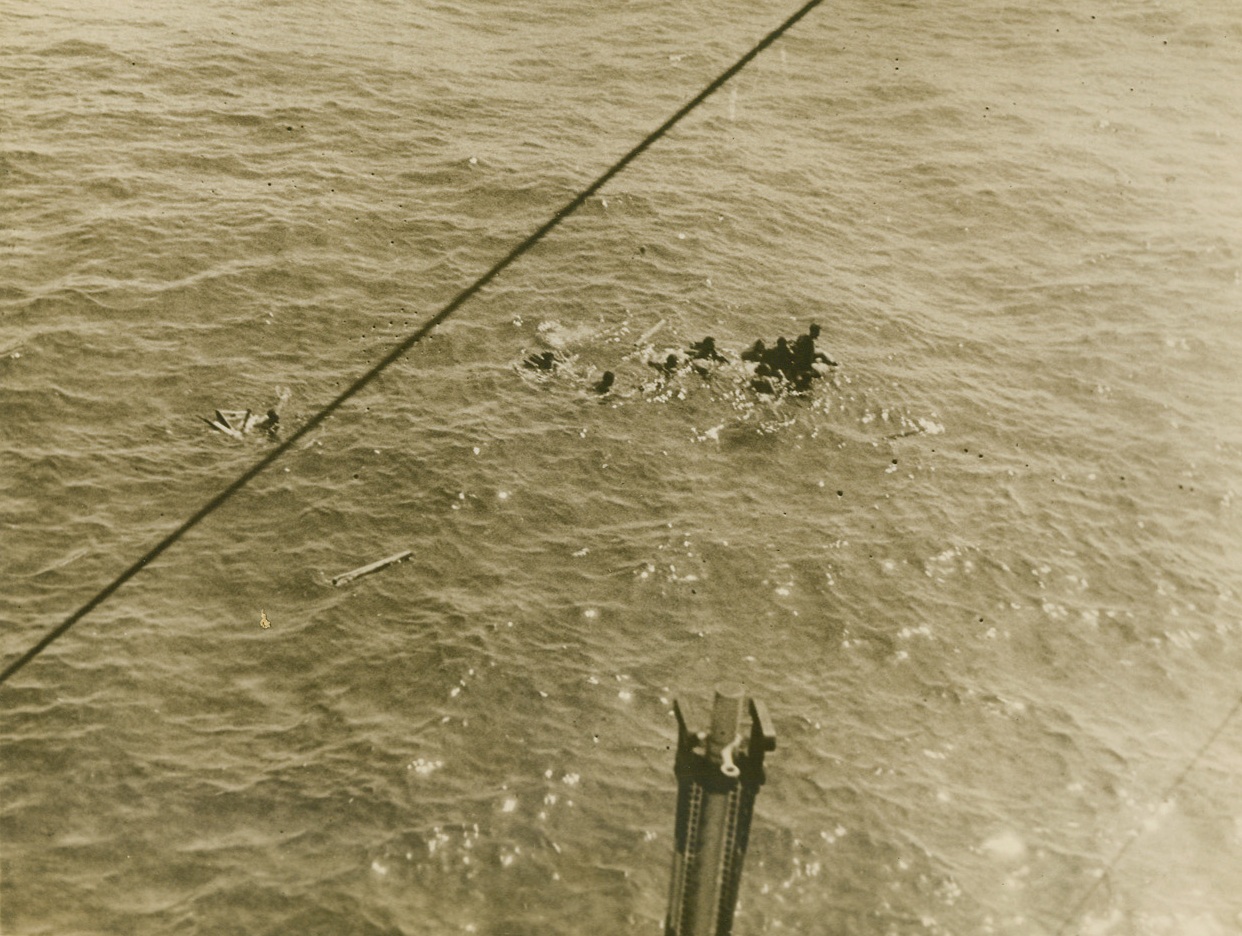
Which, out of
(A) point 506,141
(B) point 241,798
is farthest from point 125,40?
(B) point 241,798

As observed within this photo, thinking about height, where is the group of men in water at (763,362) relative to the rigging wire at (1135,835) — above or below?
above

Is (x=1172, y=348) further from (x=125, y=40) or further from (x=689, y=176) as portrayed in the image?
(x=125, y=40)

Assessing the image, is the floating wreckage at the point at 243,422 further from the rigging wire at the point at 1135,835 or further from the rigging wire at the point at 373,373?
the rigging wire at the point at 1135,835

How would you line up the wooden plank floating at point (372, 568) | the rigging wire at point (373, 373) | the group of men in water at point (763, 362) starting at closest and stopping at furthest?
the rigging wire at point (373, 373)
the wooden plank floating at point (372, 568)
the group of men in water at point (763, 362)

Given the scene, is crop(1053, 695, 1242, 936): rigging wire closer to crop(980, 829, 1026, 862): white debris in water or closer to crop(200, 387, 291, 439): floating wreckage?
crop(980, 829, 1026, 862): white debris in water

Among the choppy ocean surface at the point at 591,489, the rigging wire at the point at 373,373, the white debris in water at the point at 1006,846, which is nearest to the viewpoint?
the choppy ocean surface at the point at 591,489

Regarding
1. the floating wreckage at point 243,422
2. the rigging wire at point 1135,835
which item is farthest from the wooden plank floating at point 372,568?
the rigging wire at point 1135,835
